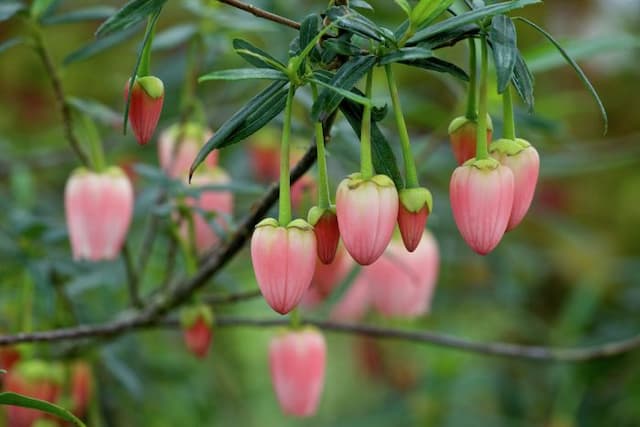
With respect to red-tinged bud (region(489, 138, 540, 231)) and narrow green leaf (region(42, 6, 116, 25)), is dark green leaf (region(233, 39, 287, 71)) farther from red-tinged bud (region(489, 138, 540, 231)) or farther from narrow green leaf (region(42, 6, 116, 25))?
narrow green leaf (region(42, 6, 116, 25))

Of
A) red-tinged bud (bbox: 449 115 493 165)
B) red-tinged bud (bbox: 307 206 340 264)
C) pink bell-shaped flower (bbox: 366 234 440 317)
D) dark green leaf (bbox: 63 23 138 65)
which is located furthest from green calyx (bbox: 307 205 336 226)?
pink bell-shaped flower (bbox: 366 234 440 317)

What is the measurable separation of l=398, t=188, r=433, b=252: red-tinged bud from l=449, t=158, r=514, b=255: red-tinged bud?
23 millimetres

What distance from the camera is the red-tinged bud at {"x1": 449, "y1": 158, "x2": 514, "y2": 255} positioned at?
0.60m

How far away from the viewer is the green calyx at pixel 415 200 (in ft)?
2.02

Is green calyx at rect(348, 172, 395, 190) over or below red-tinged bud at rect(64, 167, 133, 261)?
over

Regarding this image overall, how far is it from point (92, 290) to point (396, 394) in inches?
32.6

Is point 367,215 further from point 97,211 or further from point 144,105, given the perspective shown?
point 97,211

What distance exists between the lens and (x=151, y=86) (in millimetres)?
626

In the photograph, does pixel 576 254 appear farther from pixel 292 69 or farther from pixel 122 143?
pixel 292 69

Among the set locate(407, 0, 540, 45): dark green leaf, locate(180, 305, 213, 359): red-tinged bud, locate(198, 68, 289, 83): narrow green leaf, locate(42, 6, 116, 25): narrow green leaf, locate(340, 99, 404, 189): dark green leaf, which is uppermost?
locate(42, 6, 116, 25): narrow green leaf

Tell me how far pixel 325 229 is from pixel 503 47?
168mm

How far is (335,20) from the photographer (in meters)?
0.59

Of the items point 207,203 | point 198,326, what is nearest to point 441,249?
point 207,203

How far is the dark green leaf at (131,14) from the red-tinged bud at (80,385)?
59 cm
